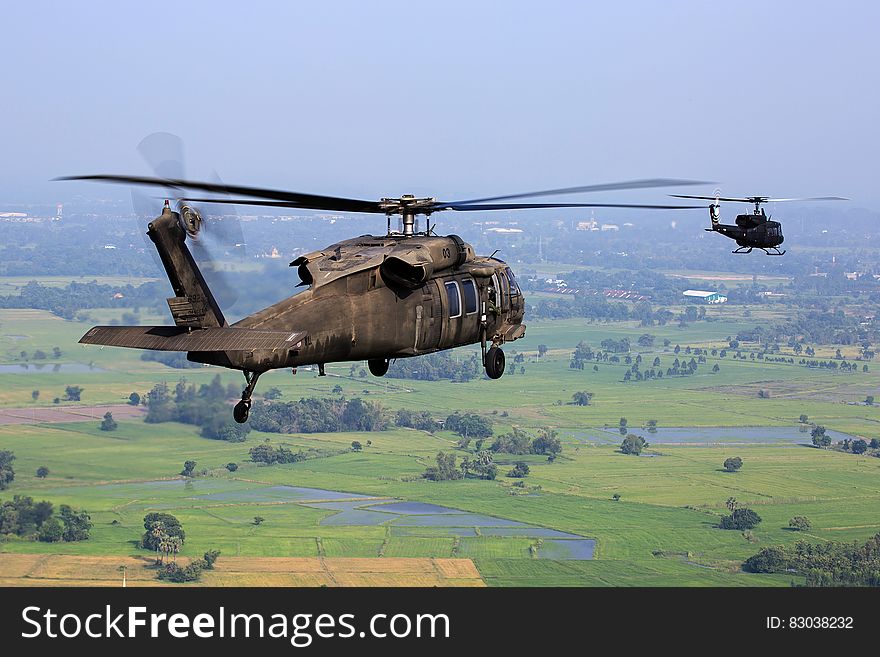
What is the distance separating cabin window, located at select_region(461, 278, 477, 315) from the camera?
33344 millimetres

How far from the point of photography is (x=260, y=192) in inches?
1063

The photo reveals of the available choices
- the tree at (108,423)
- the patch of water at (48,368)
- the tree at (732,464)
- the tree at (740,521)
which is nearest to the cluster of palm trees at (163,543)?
the tree at (108,423)

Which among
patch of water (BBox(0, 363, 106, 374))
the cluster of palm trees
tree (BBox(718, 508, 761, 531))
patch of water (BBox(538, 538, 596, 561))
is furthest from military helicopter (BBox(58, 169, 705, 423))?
patch of water (BBox(0, 363, 106, 374))

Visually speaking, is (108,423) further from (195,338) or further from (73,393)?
(195,338)

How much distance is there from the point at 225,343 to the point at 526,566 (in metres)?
101

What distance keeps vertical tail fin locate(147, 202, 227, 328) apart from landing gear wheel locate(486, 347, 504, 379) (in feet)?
30.8

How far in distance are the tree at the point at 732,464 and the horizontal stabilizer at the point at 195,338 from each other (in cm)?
14048

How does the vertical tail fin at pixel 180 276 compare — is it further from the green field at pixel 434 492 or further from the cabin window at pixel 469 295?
the green field at pixel 434 492

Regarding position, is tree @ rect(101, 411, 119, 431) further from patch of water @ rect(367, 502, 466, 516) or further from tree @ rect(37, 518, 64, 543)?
patch of water @ rect(367, 502, 466, 516)

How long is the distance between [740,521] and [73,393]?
295 feet

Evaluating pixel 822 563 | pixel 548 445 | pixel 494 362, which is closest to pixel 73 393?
pixel 548 445
